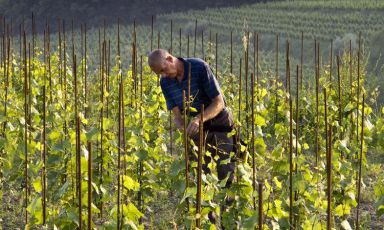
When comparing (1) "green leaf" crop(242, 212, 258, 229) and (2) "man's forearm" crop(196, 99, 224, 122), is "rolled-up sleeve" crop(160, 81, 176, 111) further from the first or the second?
(1) "green leaf" crop(242, 212, 258, 229)

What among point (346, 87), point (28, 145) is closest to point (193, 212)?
point (28, 145)

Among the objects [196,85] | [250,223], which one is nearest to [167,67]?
[196,85]

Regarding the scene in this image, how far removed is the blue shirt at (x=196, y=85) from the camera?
4.74 m

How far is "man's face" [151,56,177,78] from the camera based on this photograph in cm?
464

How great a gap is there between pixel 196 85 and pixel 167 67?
24cm

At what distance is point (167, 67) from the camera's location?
4.68m

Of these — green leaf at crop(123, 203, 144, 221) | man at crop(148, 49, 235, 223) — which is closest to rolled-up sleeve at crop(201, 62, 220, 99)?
man at crop(148, 49, 235, 223)

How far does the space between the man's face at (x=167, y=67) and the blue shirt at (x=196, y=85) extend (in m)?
0.08

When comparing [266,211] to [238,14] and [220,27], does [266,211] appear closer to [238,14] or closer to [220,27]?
[220,27]

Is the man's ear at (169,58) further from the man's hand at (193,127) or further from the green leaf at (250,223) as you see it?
the green leaf at (250,223)

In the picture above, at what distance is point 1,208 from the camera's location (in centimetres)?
595

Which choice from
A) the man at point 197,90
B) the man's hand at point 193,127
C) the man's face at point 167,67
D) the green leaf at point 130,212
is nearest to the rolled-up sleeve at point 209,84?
the man at point 197,90

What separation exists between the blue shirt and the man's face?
8cm

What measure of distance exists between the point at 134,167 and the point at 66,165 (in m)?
1.26
